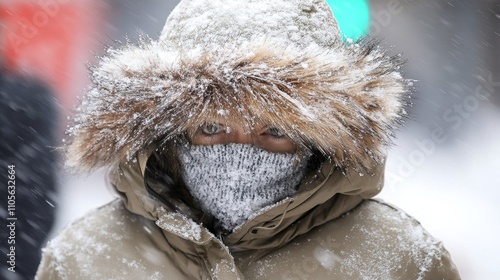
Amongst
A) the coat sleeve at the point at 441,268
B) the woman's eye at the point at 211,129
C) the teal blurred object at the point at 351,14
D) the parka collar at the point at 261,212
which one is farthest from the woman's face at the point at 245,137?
the teal blurred object at the point at 351,14

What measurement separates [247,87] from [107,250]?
2.11 ft

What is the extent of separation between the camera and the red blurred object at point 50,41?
5.17 metres

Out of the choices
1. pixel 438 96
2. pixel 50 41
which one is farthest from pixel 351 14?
pixel 50 41

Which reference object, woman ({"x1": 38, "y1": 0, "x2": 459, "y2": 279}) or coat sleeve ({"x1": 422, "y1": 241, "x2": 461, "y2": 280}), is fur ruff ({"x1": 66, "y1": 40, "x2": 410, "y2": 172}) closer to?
woman ({"x1": 38, "y1": 0, "x2": 459, "y2": 279})

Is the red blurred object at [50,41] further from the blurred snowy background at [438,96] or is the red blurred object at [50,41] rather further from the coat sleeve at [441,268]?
the coat sleeve at [441,268]

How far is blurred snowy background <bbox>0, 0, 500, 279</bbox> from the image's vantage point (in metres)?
5.41

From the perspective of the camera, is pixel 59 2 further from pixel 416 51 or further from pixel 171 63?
pixel 171 63

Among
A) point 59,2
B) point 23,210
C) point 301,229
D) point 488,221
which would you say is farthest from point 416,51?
point 301,229

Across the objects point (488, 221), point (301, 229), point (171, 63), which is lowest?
point (488, 221)

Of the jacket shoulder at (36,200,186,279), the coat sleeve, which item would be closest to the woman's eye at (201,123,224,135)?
the jacket shoulder at (36,200,186,279)

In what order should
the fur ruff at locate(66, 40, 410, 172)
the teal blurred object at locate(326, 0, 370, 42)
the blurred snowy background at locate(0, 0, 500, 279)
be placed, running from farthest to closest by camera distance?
1. the teal blurred object at locate(326, 0, 370, 42)
2. the blurred snowy background at locate(0, 0, 500, 279)
3. the fur ruff at locate(66, 40, 410, 172)

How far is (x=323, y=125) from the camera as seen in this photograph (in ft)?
6.05

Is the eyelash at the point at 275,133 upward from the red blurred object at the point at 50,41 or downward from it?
upward

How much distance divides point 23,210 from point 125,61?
89.5 inches
